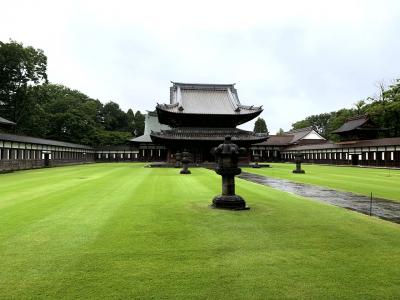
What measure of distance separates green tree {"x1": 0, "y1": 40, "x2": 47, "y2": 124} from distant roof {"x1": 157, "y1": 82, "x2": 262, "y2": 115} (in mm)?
21877

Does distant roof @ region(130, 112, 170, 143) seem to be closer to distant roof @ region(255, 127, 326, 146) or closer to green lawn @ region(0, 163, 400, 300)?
distant roof @ region(255, 127, 326, 146)

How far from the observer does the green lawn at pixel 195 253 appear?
454 centimetres

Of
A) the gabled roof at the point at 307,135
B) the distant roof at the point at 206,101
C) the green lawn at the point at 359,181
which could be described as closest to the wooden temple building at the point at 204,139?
the distant roof at the point at 206,101

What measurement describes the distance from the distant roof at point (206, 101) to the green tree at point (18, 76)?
21877 millimetres

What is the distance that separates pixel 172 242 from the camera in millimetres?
6727

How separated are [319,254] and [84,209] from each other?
7515 mm

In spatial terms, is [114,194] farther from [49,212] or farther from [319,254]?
[319,254]

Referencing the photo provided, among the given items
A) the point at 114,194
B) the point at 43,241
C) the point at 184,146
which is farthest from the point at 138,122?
the point at 43,241

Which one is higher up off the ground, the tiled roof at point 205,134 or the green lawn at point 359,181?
the tiled roof at point 205,134

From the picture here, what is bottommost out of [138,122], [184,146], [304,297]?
[304,297]

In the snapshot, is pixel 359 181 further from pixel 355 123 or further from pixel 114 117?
pixel 114 117

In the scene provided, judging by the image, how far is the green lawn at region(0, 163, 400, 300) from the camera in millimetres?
4539

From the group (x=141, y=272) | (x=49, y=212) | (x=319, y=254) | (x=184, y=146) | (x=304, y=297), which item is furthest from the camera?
(x=184, y=146)

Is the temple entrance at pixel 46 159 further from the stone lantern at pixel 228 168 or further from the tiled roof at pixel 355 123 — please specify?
the tiled roof at pixel 355 123
